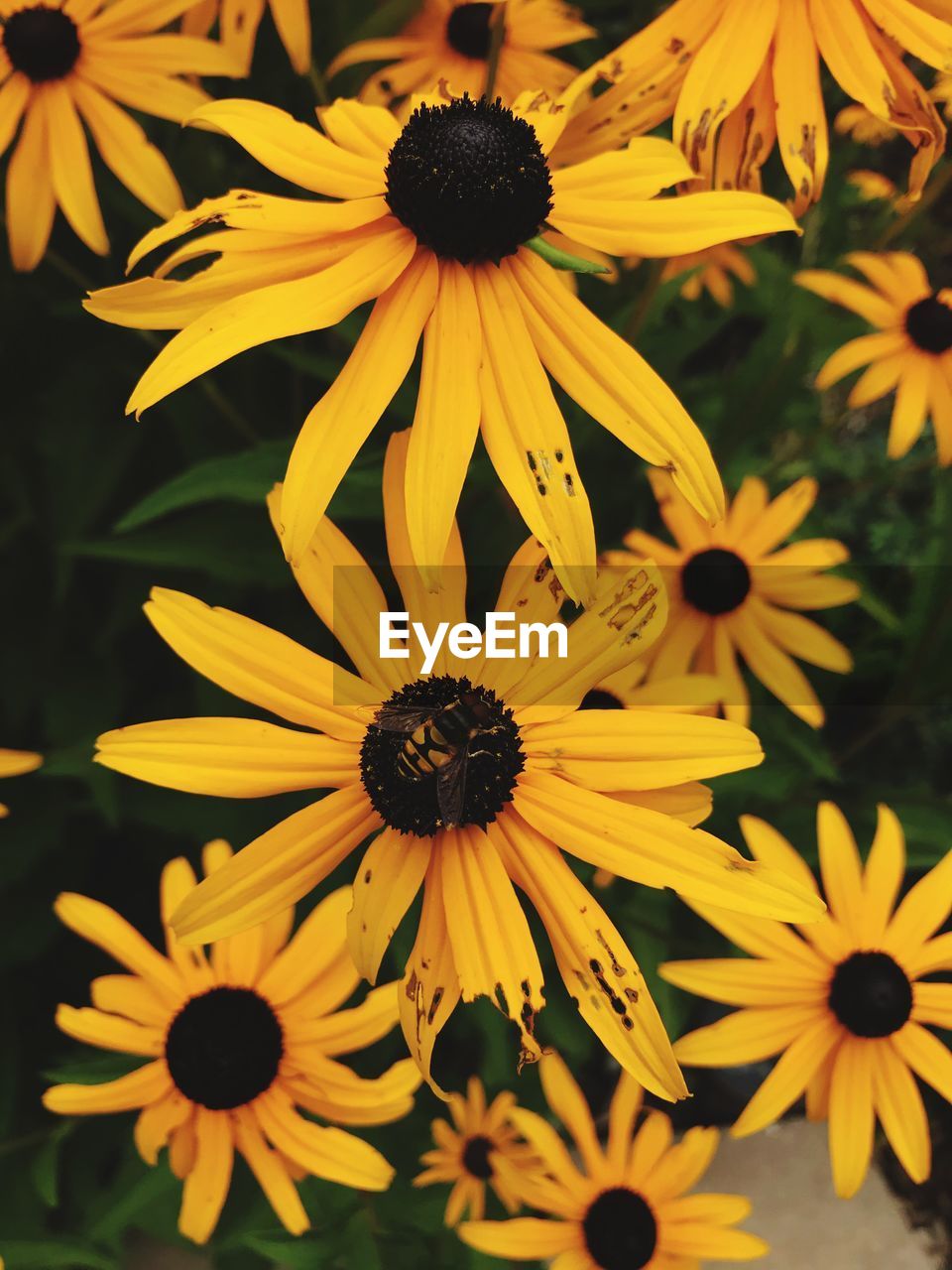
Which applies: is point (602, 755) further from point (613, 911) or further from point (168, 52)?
point (168, 52)

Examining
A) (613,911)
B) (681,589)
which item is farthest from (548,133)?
(613,911)

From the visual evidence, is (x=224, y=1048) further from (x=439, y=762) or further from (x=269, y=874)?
(x=439, y=762)

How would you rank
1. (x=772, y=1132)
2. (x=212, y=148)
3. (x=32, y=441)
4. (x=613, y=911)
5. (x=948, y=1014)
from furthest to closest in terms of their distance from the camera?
(x=772, y=1132), (x=32, y=441), (x=212, y=148), (x=613, y=911), (x=948, y=1014)

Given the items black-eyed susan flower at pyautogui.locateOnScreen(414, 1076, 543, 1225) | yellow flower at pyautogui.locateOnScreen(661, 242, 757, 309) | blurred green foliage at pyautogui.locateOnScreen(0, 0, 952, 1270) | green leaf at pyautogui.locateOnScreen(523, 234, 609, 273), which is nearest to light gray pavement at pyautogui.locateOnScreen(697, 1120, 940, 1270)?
blurred green foliage at pyautogui.locateOnScreen(0, 0, 952, 1270)

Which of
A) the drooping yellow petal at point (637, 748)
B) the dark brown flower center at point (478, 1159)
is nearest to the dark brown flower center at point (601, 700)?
the drooping yellow petal at point (637, 748)

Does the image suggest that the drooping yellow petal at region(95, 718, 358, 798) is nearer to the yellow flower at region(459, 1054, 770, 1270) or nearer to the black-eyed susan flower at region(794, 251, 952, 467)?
the yellow flower at region(459, 1054, 770, 1270)

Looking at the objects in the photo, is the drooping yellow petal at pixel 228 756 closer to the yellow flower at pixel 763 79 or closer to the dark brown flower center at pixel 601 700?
the dark brown flower center at pixel 601 700
